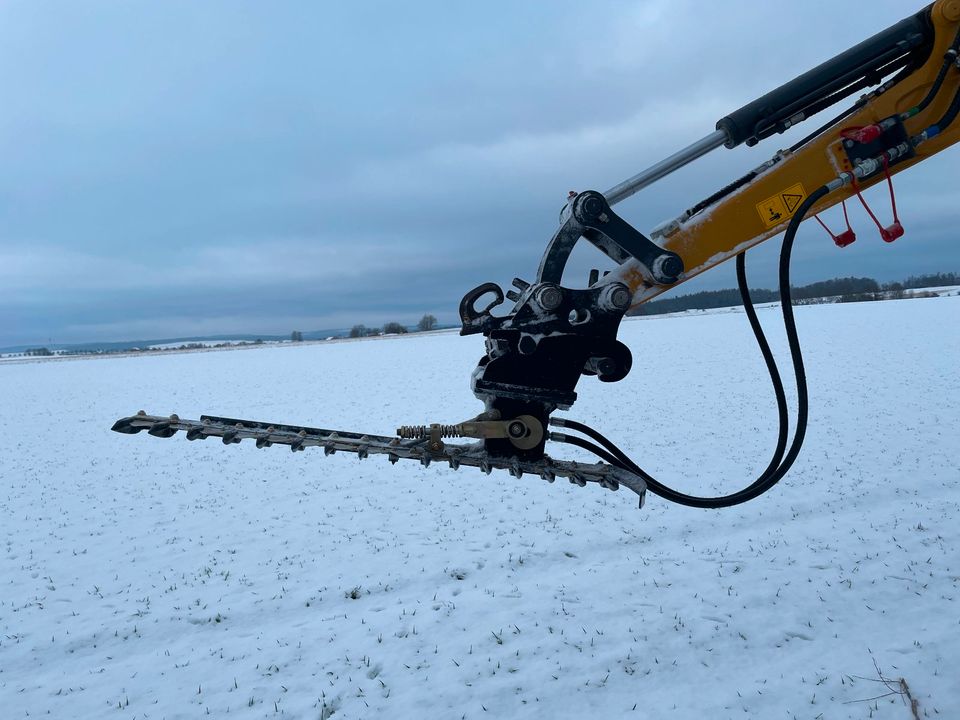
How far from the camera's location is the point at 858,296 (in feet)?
264

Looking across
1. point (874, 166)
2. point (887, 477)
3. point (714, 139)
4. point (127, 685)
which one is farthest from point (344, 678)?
point (887, 477)

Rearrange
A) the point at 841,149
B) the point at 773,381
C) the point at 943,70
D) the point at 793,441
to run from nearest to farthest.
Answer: the point at 943,70
the point at 841,149
the point at 793,441
the point at 773,381

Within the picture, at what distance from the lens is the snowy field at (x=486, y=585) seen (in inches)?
170

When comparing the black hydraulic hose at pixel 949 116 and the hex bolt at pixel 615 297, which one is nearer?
the black hydraulic hose at pixel 949 116

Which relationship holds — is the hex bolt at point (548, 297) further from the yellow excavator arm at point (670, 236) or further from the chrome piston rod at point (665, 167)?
the chrome piston rod at point (665, 167)

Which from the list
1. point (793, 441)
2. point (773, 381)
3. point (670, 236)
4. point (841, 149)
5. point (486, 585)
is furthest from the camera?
point (486, 585)

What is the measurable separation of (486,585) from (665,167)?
4.35 meters

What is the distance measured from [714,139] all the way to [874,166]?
77 centimetres

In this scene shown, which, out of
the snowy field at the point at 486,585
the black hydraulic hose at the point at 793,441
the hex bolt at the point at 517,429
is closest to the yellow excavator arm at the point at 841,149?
the black hydraulic hose at the point at 793,441

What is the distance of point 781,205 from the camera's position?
3.10 metres

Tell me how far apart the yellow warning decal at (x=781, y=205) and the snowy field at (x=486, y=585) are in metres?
3.15

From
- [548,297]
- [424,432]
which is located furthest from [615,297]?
[424,432]

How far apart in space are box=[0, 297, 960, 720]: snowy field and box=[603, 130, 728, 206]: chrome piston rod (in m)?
3.35

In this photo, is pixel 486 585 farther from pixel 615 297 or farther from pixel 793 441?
pixel 615 297
